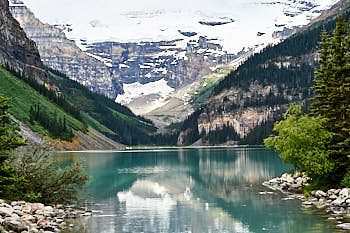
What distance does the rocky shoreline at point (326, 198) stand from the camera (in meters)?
50.1

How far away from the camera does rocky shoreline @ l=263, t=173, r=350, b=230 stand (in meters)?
Answer: 50.1

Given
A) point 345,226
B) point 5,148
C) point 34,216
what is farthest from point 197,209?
point 5,148

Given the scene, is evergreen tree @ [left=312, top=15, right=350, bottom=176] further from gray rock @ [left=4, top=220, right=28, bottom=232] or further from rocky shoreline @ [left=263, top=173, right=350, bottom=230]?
gray rock @ [left=4, top=220, right=28, bottom=232]

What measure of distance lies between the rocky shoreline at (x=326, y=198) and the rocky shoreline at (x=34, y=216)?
2548 cm

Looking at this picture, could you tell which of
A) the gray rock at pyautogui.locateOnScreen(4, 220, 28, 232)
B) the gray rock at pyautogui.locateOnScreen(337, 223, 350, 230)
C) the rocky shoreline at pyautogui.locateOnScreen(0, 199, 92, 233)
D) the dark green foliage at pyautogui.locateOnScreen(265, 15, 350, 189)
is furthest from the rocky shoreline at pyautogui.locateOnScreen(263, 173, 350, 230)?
the gray rock at pyautogui.locateOnScreen(4, 220, 28, 232)

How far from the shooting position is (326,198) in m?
60.5

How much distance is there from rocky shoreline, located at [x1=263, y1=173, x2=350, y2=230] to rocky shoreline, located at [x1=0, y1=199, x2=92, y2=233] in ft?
83.6

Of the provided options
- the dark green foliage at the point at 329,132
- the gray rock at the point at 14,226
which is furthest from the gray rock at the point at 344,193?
the gray rock at the point at 14,226

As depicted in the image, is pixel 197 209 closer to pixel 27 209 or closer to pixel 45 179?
pixel 45 179

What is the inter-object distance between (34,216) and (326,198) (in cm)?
3374

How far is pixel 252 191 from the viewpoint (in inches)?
3019

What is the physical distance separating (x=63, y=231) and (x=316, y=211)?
87.1ft

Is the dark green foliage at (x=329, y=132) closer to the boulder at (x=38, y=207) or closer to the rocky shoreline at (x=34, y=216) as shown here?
the rocky shoreline at (x=34, y=216)

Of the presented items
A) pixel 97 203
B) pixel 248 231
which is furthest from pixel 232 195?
pixel 248 231
